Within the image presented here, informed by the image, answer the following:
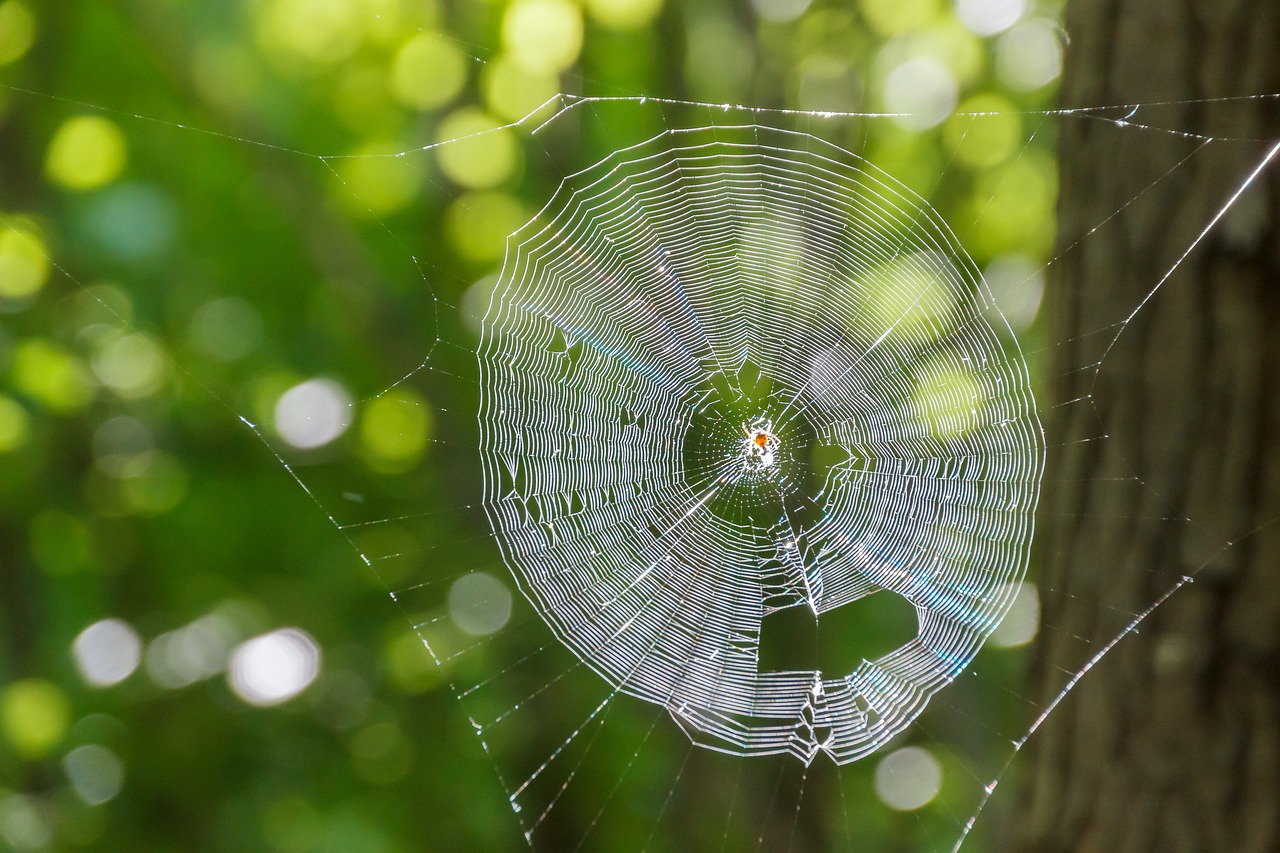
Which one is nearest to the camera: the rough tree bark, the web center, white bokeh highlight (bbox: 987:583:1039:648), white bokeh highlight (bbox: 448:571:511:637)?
the rough tree bark

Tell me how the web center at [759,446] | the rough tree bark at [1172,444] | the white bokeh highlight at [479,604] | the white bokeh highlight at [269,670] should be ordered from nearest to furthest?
the rough tree bark at [1172,444] < the white bokeh highlight at [269,670] < the web center at [759,446] < the white bokeh highlight at [479,604]

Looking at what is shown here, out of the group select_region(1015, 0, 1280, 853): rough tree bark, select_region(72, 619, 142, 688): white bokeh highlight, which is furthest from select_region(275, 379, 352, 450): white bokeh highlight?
select_region(1015, 0, 1280, 853): rough tree bark

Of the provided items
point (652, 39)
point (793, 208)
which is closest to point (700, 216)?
point (793, 208)

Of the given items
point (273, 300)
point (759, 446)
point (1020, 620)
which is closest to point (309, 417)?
point (273, 300)

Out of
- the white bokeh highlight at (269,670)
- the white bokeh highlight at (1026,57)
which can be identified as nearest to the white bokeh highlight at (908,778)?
the white bokeh highlight at (269,670)

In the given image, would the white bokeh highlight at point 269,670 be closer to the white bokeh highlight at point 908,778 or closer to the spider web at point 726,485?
the spider web at point 726,485

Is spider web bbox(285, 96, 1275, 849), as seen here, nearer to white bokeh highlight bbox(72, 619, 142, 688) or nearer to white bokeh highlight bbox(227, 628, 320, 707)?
white bokeh highlight bbox(227, 628, 320, 707)

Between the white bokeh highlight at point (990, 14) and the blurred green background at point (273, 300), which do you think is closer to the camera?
the blurred green background at point (273, 300)

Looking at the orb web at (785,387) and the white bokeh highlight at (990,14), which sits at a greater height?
the white bokeh highlight at (990,14)
